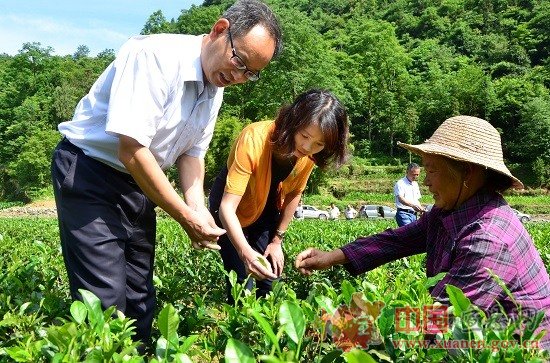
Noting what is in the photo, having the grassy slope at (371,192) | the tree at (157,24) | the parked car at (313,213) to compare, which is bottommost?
the grassy slope at (371,192)

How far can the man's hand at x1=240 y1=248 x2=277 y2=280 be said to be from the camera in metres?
2.52

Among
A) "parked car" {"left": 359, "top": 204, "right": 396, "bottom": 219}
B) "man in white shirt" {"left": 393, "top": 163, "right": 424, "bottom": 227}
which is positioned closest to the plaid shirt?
"man in white shirt" {"left": 393, "top": 163, "right": 424, "bottom": 227}

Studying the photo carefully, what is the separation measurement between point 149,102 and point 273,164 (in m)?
1.19

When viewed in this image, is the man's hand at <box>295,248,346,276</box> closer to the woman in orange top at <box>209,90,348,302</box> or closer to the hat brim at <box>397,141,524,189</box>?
the woman in orange top at <box>209,90,348,302</box>

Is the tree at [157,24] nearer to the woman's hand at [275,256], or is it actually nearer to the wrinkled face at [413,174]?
the wrinkled face at [413,174]

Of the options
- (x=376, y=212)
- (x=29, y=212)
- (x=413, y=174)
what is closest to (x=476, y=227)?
(x=413, y=174)

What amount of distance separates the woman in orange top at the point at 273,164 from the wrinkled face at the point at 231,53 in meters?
0.67

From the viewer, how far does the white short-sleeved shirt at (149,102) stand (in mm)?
2029

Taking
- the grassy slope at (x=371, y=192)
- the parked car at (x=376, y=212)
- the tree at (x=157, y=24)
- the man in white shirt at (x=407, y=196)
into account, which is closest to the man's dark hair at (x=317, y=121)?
the man in white shirt at (x=407, y=196)

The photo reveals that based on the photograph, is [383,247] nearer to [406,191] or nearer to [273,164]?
[273,164]

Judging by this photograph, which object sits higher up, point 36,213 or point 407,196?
point 407,196

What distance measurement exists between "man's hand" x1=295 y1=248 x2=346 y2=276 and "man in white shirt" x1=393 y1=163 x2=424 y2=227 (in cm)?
643

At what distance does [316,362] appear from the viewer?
143 cm

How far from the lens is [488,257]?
1969 millimetres
